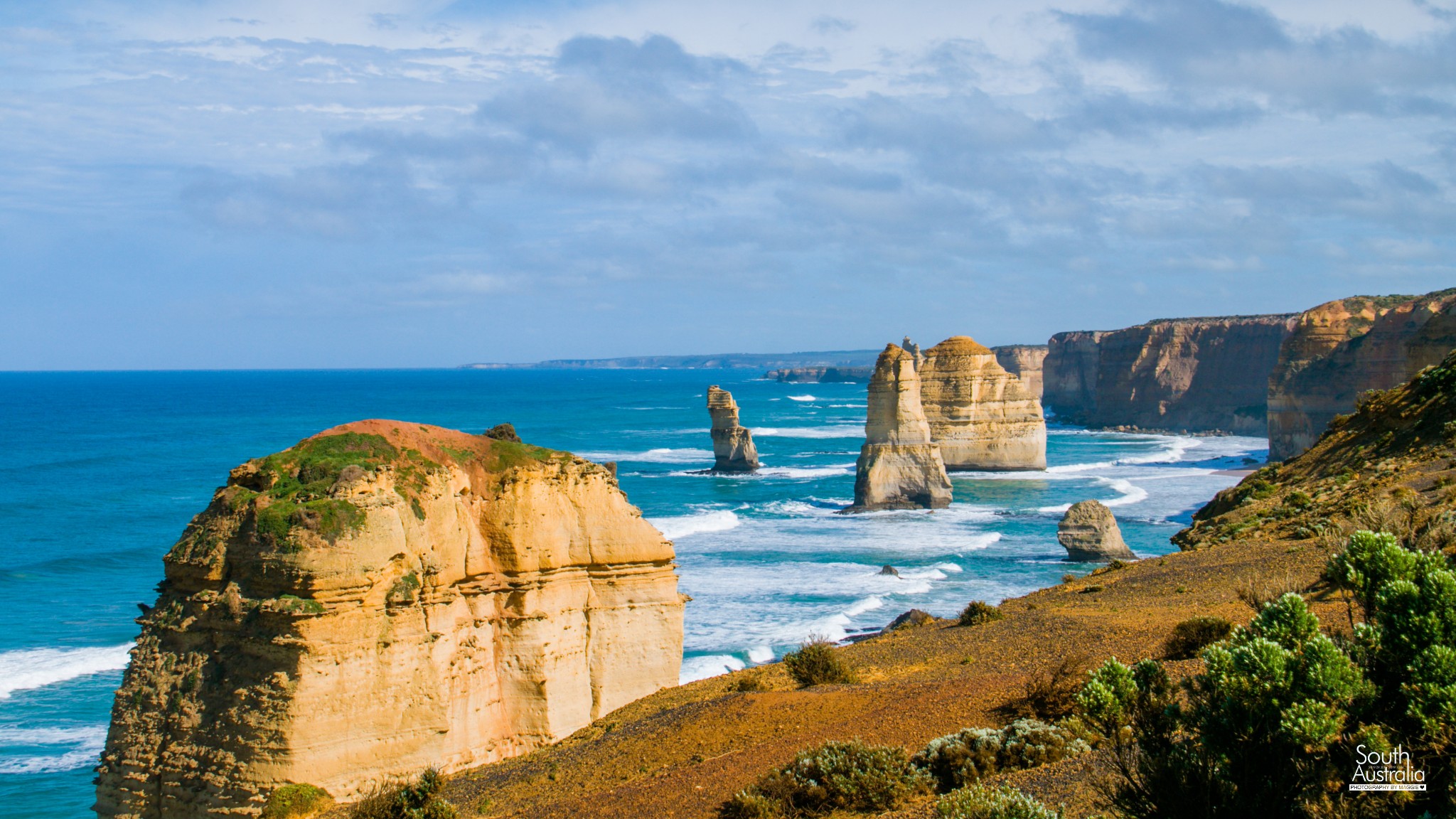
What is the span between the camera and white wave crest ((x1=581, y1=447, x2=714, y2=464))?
266 feet

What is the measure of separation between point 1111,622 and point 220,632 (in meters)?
13.5

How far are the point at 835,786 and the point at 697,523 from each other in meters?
39.8

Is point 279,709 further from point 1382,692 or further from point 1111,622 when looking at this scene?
point 1111,622

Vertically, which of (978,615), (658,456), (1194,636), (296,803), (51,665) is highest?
(1194,636)

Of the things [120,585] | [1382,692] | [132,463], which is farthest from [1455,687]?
[132,463]

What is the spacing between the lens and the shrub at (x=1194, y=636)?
14.0 metres

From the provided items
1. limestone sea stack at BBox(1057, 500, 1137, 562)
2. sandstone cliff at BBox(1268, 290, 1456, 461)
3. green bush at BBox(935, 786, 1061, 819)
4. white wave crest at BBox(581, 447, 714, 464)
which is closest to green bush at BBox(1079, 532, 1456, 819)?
green bush at BBox(935, 786, 1061, 819)

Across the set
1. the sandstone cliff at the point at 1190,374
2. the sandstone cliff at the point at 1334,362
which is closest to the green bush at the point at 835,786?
the sandstone cliff at the point at 1334,362

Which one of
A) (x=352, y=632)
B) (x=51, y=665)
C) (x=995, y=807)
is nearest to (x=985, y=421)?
(x=51, y=665)

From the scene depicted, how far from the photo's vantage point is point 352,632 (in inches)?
505

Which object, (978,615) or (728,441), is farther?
(728,441)

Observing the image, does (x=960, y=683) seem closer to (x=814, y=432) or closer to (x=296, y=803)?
(x=296, y=803)

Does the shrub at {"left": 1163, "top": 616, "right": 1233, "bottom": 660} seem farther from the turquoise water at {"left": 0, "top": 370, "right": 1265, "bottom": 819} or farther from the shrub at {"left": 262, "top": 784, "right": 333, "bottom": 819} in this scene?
the turquoise water at {"left": 0, "top": 370, "right": 1265, "bottom": 819}

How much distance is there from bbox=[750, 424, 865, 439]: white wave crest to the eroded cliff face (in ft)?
285
